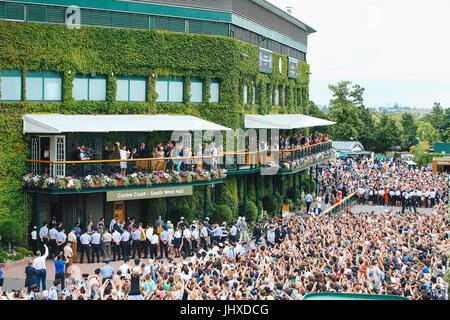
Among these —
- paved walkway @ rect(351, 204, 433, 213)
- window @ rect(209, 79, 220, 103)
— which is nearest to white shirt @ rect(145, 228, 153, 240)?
window @ rect(209, 79, 220, 103)

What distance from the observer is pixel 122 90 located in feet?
95.6

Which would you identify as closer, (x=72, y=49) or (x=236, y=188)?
(x=72, y=49)

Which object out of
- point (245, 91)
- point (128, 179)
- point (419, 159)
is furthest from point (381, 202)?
point (419, 159)

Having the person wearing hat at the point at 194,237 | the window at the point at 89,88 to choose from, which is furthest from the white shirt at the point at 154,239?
the window at the point at 89,88

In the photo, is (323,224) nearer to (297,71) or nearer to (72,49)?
(72,49)

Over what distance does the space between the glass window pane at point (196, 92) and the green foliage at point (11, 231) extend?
12.3 m

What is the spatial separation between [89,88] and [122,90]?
73.2 inches

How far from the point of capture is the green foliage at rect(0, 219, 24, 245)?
23953 millimetres

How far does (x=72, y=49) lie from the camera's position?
2703 cm

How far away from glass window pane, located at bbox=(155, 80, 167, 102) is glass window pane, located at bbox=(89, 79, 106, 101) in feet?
10.3

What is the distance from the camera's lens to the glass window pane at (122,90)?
95.0 ft

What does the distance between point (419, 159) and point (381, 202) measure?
4305cm

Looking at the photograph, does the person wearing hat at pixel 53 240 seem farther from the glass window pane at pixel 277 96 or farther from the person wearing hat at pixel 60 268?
the glass window pane at pixel 277 96

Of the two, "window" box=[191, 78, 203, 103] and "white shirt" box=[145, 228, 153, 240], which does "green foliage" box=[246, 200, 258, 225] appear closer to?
"window" box=[191, 78, 203, 103]
